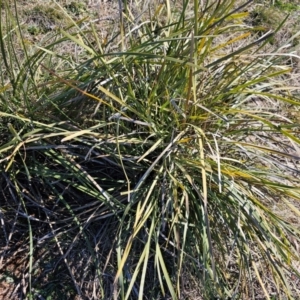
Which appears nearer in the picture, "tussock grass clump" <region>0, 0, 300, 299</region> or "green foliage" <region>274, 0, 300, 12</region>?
"tussock grass clump" <region>0, 0, 300, 299</region>

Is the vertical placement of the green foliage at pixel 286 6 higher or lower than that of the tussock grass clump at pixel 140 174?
higher

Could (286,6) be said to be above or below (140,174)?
above

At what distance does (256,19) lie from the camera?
2807mm

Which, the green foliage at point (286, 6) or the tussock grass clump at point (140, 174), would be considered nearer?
the tussock grass clump at point (140, 174)

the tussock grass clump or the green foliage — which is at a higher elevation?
the green foliage

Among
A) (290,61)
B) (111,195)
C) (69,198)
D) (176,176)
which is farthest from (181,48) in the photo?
(290,61)

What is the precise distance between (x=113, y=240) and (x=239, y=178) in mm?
529

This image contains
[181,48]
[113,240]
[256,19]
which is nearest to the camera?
[181,48]

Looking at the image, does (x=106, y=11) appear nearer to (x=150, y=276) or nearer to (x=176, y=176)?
(x=176, y=176)

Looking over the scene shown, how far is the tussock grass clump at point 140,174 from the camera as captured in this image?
1.71 meters

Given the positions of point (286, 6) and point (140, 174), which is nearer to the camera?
point (140, 174)

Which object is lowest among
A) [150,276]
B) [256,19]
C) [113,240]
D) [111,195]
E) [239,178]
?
[150,276]

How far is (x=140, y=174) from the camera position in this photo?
73.6 inches

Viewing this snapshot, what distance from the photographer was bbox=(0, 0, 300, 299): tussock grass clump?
5.62ft
